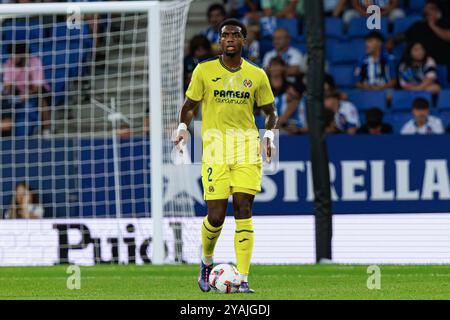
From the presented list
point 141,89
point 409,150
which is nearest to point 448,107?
point 409,150

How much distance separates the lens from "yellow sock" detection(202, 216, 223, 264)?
32.7 ft

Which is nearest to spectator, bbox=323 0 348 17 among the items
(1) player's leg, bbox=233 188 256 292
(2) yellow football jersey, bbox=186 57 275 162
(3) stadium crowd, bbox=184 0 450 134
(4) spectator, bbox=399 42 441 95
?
(3) stadium crowd, bbox=184 0 450 134

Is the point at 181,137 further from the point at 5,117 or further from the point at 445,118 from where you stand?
the point at 445,118

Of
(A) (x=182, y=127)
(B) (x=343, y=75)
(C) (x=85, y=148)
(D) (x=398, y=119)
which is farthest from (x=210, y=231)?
(B) (x=343, y=75)

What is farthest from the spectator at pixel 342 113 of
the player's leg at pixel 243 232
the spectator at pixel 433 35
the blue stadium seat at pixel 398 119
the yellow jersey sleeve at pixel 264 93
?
the player's leg at pixel 243 232

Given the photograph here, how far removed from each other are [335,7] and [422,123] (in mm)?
3436

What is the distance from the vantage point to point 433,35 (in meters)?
18.3

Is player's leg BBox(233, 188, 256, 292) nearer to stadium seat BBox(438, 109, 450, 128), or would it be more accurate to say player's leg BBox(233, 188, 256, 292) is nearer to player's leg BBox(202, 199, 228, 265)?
player's leg BBox(202, 199, 228, 265)

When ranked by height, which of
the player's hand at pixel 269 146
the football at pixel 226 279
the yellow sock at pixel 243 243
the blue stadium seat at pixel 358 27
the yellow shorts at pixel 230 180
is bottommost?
the football at pixel 226 279

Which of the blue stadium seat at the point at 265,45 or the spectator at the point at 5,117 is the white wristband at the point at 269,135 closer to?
the spectator at the point at 5,117

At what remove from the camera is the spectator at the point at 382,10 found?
740 inches

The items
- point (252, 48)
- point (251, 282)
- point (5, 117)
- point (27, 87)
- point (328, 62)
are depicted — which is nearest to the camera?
point (251, 282)

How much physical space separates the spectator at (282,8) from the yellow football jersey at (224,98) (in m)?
9.12
